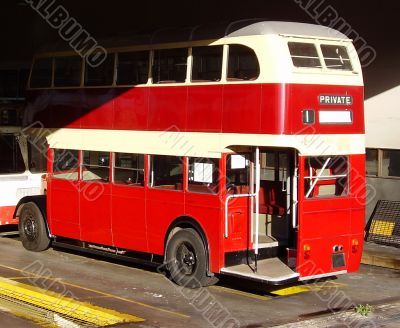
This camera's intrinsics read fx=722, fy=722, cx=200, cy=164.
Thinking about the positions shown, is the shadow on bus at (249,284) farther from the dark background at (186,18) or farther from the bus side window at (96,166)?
the dark background at (186,18)

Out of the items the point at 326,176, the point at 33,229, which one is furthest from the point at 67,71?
the point at 326,176

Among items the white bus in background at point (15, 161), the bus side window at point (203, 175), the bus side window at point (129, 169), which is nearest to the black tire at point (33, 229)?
the white bus in background at point (15, 161)

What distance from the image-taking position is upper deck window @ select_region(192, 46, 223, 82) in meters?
11.2

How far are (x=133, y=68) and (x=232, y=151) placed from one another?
2.66 m

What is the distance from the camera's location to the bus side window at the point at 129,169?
1242 centimetres

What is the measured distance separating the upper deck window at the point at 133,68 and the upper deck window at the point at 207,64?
1142mm

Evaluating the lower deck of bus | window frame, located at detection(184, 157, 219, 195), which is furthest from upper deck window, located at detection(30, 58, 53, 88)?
window frame, located at detection(184, 157, 219, 195)

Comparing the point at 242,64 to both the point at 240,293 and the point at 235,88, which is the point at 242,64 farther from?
the point at 240,293

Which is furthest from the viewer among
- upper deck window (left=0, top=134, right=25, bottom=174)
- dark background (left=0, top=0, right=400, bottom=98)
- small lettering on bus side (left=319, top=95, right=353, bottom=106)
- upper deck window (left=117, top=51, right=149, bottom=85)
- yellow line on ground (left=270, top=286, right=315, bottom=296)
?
upper deck window (left=0, top=134, right=25, bottom=174)

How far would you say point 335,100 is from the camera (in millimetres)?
10906

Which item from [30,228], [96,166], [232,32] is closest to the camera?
[232,32]

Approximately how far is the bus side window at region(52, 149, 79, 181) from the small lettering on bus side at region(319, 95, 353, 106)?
5.13m

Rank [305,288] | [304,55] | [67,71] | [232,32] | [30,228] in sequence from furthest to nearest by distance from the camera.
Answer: [30,228]
[67,71]
[305,288]
[232,32]
[304,55]

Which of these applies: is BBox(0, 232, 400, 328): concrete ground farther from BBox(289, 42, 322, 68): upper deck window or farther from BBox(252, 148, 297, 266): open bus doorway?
BBox(289, 42, 322, 68): upper deck window
